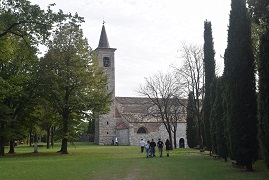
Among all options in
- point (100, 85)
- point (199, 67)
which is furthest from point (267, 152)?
point (100, 85)

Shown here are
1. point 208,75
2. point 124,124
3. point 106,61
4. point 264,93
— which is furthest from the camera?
point 106,61

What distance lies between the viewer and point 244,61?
15156 millimetres

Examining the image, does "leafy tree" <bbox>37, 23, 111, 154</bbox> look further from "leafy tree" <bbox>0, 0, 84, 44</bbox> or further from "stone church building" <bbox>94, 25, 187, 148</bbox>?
"stone church building" <bbox>94, 25, 187, 148</bbox>

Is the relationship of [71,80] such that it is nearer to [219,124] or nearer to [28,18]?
[219,124]

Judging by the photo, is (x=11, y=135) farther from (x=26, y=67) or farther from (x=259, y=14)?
(x=259, y=14)

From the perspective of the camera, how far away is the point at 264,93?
12195 millimetres

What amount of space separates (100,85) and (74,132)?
536cm

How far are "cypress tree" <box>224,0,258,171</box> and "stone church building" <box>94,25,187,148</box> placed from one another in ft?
135

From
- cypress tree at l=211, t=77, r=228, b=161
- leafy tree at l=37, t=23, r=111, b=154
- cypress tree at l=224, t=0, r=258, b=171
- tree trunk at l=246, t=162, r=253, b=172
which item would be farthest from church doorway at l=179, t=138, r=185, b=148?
tree trunk at l=246, t=162, r=253, b=172

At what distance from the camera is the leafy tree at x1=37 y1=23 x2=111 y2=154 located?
29.8m

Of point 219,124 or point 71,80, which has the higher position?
point 71,80

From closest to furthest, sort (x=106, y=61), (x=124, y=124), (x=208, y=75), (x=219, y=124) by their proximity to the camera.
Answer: (x=219, y=124) < (x=208, y=75) < (x=124, y=124) < (x=106, y=61)

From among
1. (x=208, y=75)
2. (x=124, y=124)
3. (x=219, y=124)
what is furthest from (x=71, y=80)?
(x=124, y=124)

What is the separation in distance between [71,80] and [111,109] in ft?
110
